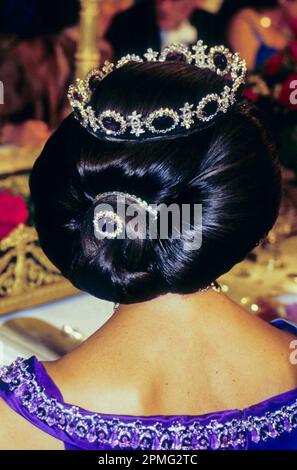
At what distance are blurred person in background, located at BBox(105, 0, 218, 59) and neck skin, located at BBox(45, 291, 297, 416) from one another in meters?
3.25

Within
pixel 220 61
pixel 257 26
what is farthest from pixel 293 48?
pixel 257 26

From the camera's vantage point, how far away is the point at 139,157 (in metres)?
1.13

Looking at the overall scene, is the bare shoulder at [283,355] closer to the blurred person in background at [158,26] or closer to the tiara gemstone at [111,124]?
the tiara gemstone at [111,124]

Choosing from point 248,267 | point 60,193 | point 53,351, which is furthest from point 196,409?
point 248,267

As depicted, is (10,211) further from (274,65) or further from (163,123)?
(163,123)

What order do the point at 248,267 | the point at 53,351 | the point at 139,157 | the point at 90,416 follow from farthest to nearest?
the point at 248,267, the point at 53,351, the point at 90,416, the point at 139,157

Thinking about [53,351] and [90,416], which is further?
[53,351]

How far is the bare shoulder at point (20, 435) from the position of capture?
3.98 ft

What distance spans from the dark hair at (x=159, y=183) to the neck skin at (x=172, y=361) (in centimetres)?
6

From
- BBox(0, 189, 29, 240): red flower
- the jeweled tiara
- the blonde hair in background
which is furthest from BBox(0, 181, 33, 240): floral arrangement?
the blonde hair in background

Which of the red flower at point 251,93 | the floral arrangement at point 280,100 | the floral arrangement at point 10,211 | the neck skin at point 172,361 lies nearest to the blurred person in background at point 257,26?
the floral arrangement at point 280,100

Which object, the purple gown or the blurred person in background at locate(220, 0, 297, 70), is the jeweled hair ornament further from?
the blurred person in background at locate(220, 0, 297, 70)

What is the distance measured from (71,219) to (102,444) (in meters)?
0.34
